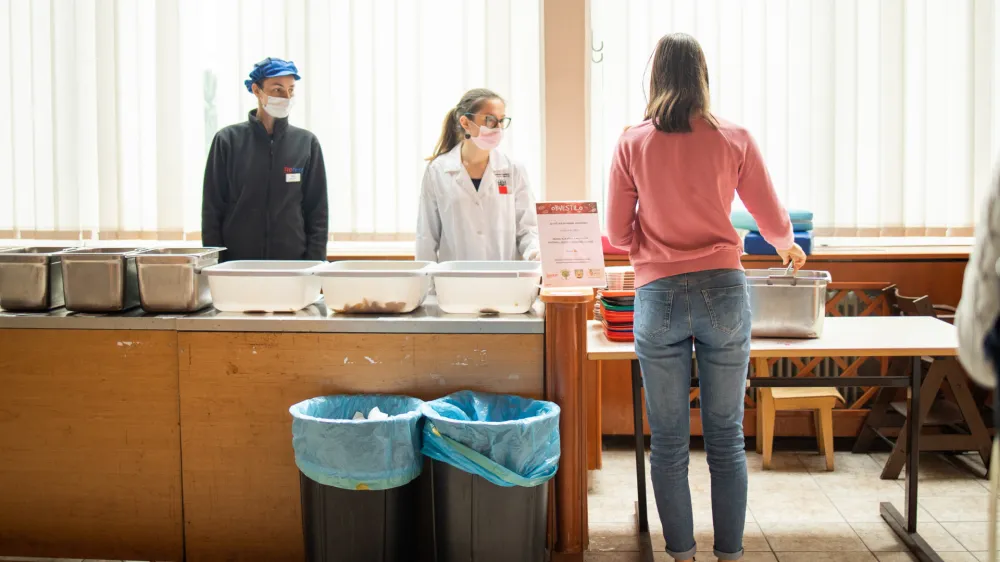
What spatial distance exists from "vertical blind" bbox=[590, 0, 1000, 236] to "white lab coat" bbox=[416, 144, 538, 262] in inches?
44.3

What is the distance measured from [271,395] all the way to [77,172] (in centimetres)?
247

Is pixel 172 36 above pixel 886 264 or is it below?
above

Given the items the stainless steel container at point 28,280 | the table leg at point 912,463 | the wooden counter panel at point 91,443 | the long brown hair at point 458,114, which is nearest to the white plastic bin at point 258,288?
the wooden counter panel at point 91,443

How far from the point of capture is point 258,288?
2367 millimetres

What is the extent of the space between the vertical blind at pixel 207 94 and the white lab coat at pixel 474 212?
2.55 feet

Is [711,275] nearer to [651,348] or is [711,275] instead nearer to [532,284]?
[651,348]

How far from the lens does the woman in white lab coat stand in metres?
3.26

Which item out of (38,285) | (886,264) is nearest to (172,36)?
(38,285)

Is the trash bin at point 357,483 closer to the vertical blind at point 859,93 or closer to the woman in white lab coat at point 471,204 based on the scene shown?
the woman in white lab coat at point 471,204

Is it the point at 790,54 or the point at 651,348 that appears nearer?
the point at 651,348

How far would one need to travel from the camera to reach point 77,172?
4188 mm

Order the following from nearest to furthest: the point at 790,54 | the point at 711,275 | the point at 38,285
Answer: the point at 711,275 → the point at 38,285 → the point at 790,54

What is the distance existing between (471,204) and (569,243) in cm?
90

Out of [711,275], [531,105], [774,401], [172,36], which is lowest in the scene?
[774,401]
